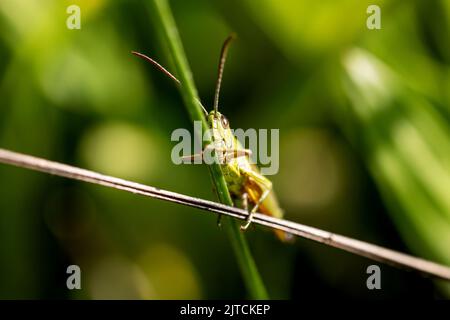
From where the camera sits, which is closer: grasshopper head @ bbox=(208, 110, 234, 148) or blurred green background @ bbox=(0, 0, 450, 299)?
grasshopper head @ bbox=(208, 110, 234, 148)

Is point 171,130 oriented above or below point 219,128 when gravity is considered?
above

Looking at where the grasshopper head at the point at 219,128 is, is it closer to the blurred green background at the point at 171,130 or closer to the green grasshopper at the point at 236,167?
the green grasshopper at the point at 236,167

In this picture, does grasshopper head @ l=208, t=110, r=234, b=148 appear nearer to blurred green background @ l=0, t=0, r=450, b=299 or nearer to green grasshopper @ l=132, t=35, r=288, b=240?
green grasshopper @ l=132, t=35, r=288, b=240

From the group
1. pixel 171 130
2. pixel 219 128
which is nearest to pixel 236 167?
pixel 219 128

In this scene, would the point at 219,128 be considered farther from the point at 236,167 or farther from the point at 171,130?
the point at 171,130

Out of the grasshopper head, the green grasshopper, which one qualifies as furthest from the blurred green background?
the grasshopper head

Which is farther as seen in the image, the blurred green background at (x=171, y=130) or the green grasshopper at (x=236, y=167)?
the blurred green background at (x=171, y=130)

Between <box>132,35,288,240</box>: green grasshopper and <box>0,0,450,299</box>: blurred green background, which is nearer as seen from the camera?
<box>132,35,288,240</box>: green grasshopper

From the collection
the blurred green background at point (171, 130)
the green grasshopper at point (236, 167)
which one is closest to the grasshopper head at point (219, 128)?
the green grasshopper at point (236, 167)

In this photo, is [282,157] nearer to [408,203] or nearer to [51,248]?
[408,203]
